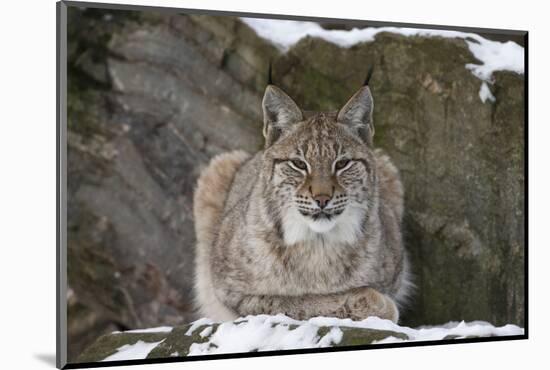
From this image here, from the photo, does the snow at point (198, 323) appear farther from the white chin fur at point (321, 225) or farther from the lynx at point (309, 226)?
the white chin fur at point (321, 225)

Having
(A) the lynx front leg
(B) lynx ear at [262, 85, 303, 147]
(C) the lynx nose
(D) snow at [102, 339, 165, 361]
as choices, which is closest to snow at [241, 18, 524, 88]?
(B) lynx ear at [262, 85, 303, 147]

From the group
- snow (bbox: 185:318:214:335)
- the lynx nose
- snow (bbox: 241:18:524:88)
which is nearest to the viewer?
the lynx nose

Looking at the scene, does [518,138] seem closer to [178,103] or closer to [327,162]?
[327,162]

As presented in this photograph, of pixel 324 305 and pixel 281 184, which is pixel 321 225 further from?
pixel 324 305

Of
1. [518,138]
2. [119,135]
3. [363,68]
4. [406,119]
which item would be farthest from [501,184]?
[119,135]

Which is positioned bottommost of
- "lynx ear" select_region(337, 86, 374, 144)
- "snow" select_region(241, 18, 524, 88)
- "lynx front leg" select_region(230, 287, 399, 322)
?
"lynx front leg" select_region(230, 287, 399, 322)

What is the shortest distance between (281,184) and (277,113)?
509 millimetres

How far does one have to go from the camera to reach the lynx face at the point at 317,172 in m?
5.97

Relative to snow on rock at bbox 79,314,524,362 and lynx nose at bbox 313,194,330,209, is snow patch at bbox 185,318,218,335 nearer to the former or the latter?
snow on rock at bbox 79,314,524,362

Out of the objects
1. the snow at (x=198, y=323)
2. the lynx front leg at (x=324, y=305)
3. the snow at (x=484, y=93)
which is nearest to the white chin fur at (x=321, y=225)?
→ the lynx front leg at (x=324, y=305)

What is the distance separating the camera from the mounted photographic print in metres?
6.11

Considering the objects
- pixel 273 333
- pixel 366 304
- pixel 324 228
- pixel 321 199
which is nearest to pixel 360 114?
pixel 321 199

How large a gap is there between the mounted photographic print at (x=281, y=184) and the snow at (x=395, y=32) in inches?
0.5

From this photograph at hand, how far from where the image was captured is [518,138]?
23.6ft
